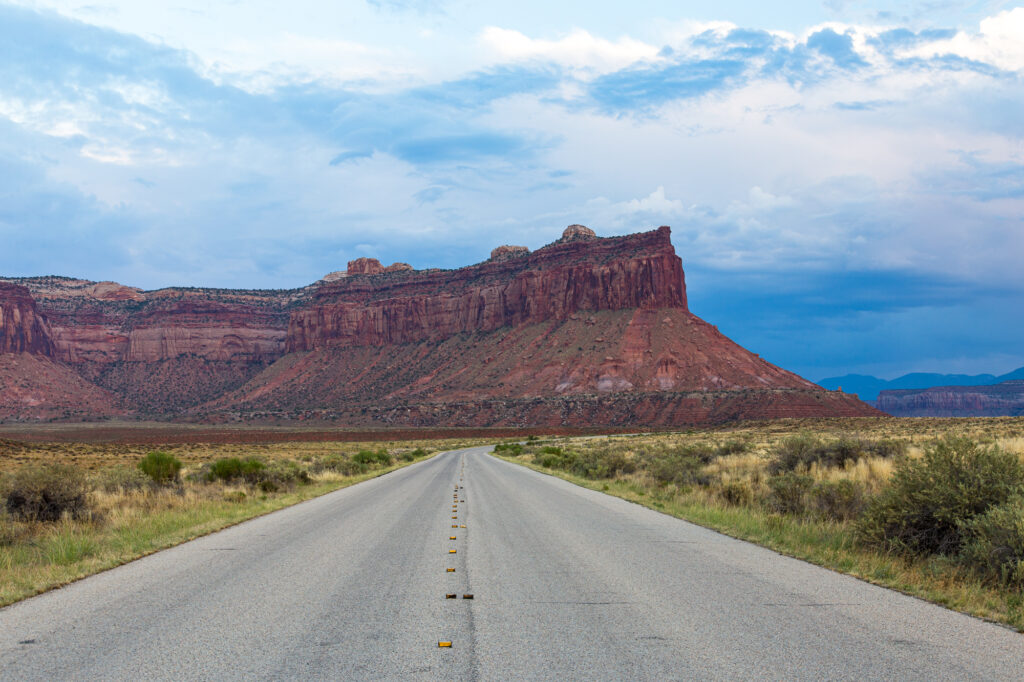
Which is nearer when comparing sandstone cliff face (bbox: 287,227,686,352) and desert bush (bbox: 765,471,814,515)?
desert bush (bbox: 765,471,814,515)

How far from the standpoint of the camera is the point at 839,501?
13.5 metres

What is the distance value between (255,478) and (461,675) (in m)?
22.2

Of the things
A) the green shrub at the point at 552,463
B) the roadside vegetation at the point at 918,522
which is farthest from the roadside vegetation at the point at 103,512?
the green shrub at the point at 552,463

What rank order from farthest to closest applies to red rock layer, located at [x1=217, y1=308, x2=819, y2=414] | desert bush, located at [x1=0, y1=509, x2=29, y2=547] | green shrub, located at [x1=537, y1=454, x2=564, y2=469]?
1. red rock layer, located at [x1=217, y1=308, x2=819, y2=414]
2. green shrub, located at [x1=537, y1=454, x2=564, y2=469]
3. desert bush, located at [x1=0, y1=509, x2=29, y2=547]

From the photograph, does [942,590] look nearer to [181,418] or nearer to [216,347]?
[181,418]

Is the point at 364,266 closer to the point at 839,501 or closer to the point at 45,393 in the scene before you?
the point at 45,393

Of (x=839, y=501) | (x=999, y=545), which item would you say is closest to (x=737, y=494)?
(x=839, y=501)

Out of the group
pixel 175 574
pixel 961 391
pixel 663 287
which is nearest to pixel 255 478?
pixel 175 574

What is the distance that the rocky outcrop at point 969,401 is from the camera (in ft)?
566

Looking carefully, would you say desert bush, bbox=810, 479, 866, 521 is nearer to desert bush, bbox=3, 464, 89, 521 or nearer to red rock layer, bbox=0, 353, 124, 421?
desert bush, bbox=3, 464, 89, 521

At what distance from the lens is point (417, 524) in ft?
47.3

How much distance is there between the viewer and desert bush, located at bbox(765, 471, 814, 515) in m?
14.7

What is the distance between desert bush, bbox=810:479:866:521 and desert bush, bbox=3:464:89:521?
14.2 m

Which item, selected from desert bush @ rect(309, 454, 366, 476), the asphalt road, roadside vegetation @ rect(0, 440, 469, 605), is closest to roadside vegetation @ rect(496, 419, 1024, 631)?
the asphalt road
